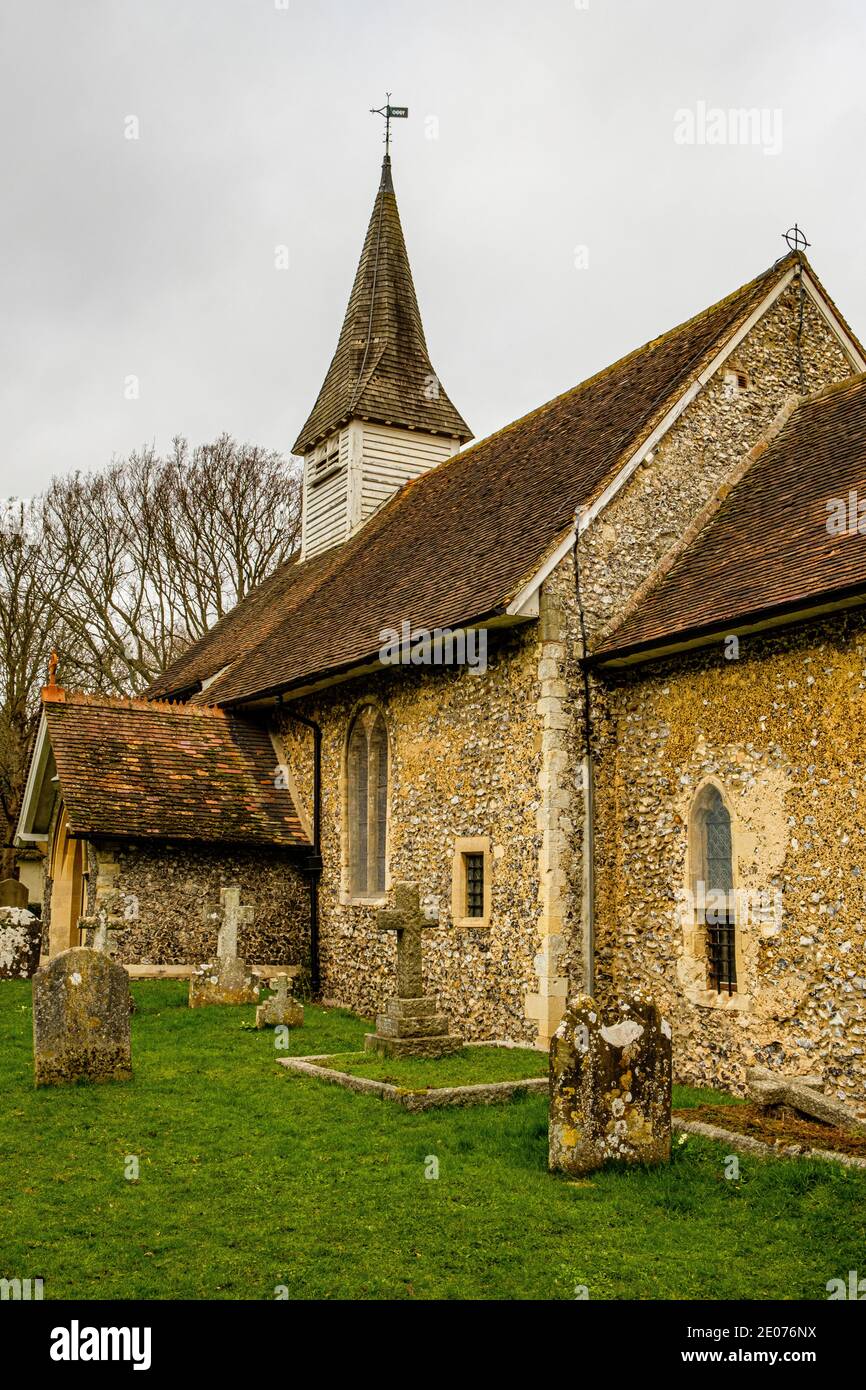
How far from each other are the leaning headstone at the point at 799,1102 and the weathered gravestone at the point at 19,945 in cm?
1172

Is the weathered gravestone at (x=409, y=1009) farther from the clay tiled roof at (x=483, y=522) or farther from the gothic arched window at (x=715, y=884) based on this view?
the clay tiled roof at (x=483, y=522)

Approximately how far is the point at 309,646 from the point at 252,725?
94.8 inches

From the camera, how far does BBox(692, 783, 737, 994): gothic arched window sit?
11.3 m

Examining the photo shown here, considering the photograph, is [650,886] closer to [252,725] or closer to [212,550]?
Answer: [252,725]

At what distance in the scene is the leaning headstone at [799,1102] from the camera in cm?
831

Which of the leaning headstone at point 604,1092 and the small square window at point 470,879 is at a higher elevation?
the small square window at point 470,879

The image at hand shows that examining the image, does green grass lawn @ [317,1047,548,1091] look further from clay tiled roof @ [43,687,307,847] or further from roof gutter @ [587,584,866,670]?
clay tiled roof @ [43,687,307,847]

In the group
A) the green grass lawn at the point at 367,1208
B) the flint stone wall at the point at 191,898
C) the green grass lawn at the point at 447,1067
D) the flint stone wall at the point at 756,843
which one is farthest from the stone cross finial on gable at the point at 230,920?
the green grass lawn at the point at 367,1208

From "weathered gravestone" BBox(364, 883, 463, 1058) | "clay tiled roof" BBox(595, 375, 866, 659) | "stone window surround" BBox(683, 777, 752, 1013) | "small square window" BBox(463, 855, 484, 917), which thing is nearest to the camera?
"clay tiled roof" BBox(595, 375, 866, 659)

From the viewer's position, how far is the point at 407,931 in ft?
38.4

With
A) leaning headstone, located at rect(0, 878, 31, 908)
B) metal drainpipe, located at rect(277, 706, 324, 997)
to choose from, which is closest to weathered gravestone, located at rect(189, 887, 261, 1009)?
metal drainpipe, located at rect(277, 706, 324, 997)

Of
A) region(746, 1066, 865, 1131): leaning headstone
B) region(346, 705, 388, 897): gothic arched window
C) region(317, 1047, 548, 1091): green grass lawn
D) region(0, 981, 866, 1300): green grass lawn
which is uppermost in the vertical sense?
region(346, 705, 388, 897): gothic arched window

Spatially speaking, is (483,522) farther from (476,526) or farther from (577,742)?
(577,742)

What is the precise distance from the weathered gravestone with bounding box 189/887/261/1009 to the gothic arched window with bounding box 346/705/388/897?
2.15m
